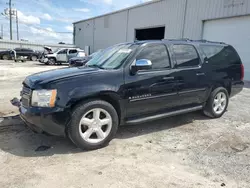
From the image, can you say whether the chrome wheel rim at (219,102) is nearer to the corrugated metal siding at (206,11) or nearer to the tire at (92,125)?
the tire at (92,125)

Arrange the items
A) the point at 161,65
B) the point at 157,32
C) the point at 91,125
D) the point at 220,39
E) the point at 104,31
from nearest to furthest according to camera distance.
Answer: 1. the point at 91,125
2. the point at 161,65
3. the point at 220,39
4. the point at 157,32
5. the point at 104,31

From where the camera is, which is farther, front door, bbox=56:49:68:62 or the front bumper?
front door, bbox=56:49:68:62

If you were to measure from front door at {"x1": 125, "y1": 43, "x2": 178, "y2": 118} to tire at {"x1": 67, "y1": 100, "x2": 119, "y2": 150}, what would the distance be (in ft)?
1.27

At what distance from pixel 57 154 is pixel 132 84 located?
1641 millimetres

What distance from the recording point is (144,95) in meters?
3.85

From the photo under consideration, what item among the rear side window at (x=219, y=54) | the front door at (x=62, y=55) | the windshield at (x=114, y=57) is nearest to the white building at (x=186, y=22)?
the front door at (x=62, y=55)

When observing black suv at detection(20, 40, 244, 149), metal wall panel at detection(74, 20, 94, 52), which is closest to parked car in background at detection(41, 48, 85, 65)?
metal wall panel at detection(74, 20, 94, 52)

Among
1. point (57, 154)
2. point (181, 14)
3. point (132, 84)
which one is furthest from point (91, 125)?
point (181, 14)

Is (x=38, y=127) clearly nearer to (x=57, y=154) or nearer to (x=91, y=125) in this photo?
(x=57, y=154)

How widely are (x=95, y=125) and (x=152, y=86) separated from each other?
1249mm

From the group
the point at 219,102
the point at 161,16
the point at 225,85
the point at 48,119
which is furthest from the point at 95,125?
the point at 161,16

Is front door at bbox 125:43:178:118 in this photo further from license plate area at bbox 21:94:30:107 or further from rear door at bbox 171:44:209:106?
license plate area at bbox 21:94:30:107

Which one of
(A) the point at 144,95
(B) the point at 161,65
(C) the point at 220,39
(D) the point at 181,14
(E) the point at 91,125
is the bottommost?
(E) the point at 91,125

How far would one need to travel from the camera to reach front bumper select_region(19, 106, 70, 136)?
3.13 meters
